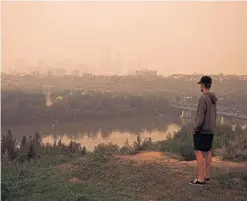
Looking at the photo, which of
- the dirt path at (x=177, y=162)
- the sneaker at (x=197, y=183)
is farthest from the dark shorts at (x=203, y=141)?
the dirt path at (x=177, y=162)

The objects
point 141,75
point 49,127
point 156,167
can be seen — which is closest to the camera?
point 156,167

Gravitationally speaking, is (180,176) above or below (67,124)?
above

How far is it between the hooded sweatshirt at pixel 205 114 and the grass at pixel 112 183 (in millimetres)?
515

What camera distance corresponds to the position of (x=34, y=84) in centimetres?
3306

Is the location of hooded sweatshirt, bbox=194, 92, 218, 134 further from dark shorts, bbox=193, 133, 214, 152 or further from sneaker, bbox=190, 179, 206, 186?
sneaker, bbox=190, 179, 206, 186

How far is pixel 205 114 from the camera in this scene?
3.05 m

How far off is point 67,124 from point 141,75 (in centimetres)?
1399

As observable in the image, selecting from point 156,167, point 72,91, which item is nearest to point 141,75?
point 72,91

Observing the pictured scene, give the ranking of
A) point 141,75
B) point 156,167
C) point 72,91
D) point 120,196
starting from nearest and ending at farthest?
point 120,196, point 156,167, point 72,91, point 141,75

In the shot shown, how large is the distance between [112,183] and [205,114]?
42.9 inches

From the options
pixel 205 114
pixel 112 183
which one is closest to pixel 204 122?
pixel 205 114

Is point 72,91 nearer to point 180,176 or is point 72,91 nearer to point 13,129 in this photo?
point 13,129

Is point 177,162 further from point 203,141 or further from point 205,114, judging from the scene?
point 205,114

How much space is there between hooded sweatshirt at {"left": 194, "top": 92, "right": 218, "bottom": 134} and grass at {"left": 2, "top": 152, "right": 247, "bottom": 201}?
515 mm
